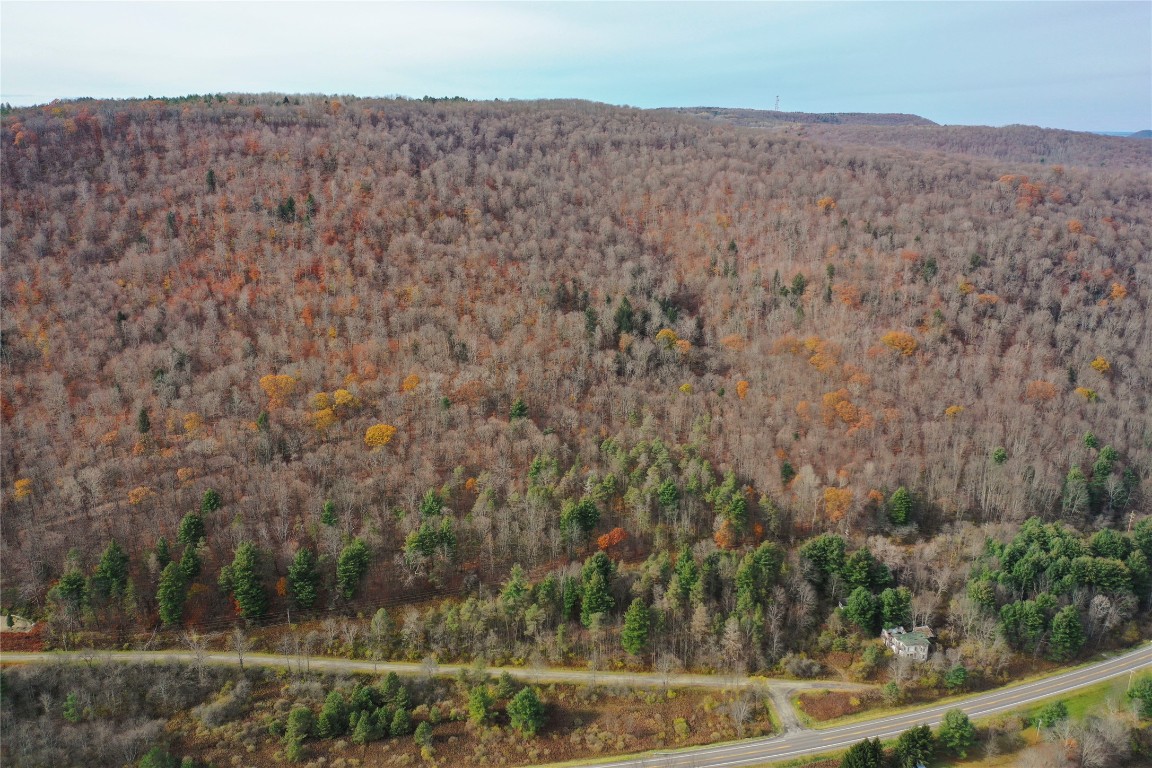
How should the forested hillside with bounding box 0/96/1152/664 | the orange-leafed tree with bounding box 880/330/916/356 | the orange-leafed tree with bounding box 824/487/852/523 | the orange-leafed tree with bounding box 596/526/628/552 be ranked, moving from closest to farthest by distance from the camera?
the forested hillside with bounding box 0/96/1152/664 < the orange-leafed tree with bounding box 596/526/628/552 < the orange-leafed tree with bounding box 824/487/852/523 < the orange-leafed tree with bounding box 880/330/916/356

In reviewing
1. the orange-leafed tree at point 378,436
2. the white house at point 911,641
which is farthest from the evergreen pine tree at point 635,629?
the orange-leafed tree at point 378,436

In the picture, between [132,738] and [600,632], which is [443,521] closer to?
[600,632]

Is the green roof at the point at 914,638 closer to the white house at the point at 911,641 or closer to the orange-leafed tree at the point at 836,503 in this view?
the white house at the point at 911,641

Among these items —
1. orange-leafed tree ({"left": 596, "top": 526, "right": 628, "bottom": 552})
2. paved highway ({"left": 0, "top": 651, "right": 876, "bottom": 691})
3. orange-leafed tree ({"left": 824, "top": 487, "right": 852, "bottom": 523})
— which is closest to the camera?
paved highway ({"left": 0, "top": 651, "right": 876, "bottom": 691})

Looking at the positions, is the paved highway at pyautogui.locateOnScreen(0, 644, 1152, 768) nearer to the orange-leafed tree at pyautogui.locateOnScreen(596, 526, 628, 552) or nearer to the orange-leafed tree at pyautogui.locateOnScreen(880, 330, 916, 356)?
the orange-leafed tree at pyautogui.locateOnScreen(596, 526, 628, 552)

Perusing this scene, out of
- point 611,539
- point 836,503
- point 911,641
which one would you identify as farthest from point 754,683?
point 836,503

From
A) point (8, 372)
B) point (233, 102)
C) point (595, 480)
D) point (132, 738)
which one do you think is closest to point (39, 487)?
point (8, 372)

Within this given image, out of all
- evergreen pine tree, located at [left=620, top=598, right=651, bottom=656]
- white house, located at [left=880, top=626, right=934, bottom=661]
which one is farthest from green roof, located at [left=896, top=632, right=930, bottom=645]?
evergreen pine tree, located at [left=620, top=598, right=651, bottom=656]
